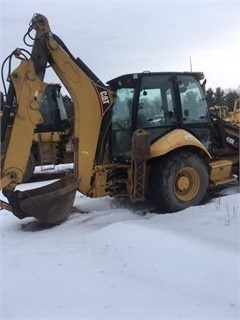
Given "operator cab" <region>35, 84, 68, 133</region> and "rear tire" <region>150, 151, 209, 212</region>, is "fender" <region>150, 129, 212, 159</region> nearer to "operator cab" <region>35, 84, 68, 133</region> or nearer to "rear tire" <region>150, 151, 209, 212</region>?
"rear tire" <region>150, 151, 209, 212</region>

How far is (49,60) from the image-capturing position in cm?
653

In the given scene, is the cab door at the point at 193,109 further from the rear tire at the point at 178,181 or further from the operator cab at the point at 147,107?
the rear tire at the point at 178,181

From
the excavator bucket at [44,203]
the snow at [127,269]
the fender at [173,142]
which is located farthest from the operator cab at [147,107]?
the snow at [127,269]

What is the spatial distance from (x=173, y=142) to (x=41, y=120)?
6.72ft

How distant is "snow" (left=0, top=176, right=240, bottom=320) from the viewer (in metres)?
3.71

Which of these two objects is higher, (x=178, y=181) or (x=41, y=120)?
(x=41, y=120)

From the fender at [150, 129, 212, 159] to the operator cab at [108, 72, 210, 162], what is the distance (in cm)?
19

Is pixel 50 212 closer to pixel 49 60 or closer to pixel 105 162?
pixel 105 162

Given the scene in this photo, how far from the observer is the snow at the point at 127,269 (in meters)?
3.71

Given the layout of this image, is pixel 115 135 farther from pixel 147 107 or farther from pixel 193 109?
pixel 193 109

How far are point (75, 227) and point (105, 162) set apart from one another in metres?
1.31

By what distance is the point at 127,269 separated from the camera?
450 cm

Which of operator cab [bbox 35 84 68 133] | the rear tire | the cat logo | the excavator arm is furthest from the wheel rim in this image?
operator cab [bbox 35 84 68 133]

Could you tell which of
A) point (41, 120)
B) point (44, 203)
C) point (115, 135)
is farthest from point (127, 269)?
point (115, 135)
